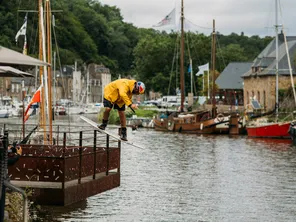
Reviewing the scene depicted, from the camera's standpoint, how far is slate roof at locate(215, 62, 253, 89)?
4948 inches

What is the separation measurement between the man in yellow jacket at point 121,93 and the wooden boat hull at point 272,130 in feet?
163

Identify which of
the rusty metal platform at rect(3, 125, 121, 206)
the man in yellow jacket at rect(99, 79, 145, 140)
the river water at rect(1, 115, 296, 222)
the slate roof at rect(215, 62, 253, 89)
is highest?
the slate roof at rect(215, 62, 253, 89)

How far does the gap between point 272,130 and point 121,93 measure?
2052 inches

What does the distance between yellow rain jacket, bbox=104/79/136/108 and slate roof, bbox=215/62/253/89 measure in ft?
335

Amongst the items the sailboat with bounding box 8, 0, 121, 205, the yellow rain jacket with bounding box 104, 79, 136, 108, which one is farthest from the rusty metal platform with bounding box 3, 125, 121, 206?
the yellow rain jacket with bounding box 104, 79, 136, 108

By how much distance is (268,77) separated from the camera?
9588cm

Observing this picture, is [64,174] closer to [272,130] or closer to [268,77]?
[272,130]

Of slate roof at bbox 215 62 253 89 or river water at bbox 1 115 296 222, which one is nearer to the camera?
river water at bbox 1 115 296 222

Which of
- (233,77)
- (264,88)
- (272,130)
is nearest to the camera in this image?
(272,130)

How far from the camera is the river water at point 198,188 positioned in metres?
26.3

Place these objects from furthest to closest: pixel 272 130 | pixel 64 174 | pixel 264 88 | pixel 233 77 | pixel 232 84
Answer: pixel 233 77
pixel 232 84
pixel 264 88
pixel 272 130
pixel 64 174

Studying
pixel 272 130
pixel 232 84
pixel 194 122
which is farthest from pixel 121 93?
pixel 232 84

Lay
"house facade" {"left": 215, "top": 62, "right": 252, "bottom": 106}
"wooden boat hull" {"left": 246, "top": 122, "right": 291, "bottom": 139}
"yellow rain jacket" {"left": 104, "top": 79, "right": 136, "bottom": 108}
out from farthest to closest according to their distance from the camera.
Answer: "house facade" {"left": 215, "top": 62, "right": 252, "bottom": 106}, "wooden boat hull" {"left": 246, "top": 122, "right": 291, "bottom": 139}, "yellow rain jacket" {"left": 104, "top": 79, "right": 136, "bottom": 108}

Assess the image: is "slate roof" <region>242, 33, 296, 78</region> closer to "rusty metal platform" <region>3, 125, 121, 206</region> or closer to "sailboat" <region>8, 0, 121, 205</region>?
"sailboat" <region>8, 0, 121, 205</region>
